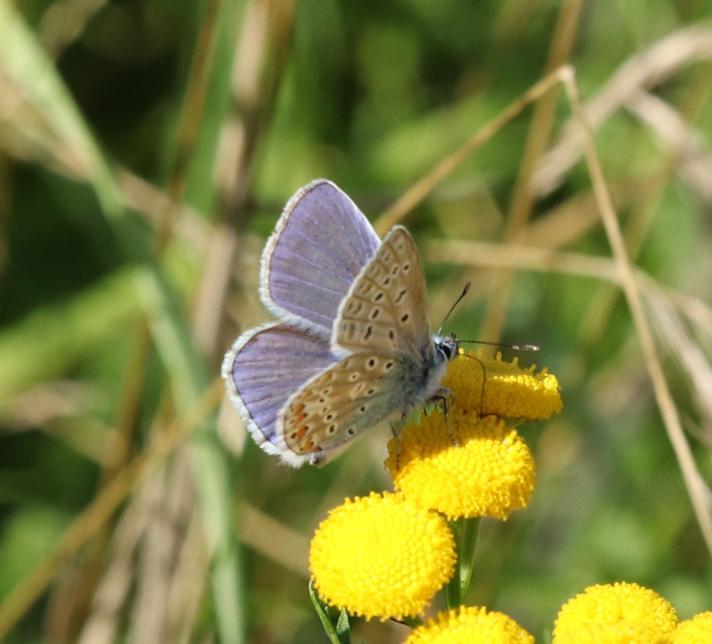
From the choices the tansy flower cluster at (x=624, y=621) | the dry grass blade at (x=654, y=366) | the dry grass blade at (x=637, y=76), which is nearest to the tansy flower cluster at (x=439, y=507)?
the tansy flower cluster at (x=624, y=621)

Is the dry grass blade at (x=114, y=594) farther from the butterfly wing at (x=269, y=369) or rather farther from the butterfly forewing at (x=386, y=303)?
the butterfly forewing at (x=386, y=303)

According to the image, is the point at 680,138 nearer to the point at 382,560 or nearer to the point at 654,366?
the point at 654,366

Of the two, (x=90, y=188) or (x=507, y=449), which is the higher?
(x=507, y=449)

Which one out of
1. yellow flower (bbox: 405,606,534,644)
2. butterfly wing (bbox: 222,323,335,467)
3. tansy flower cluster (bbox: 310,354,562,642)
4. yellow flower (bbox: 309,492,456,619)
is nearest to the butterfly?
butterfly wing (bbox: 222,323,335,467)

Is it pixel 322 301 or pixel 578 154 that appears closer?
pixel 322 301

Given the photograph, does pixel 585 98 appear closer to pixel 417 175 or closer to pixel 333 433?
pixel 417 175

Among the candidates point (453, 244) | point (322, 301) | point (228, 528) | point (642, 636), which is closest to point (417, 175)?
point (453, 244)

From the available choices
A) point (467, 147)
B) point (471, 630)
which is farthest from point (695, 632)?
point (467, 147)
